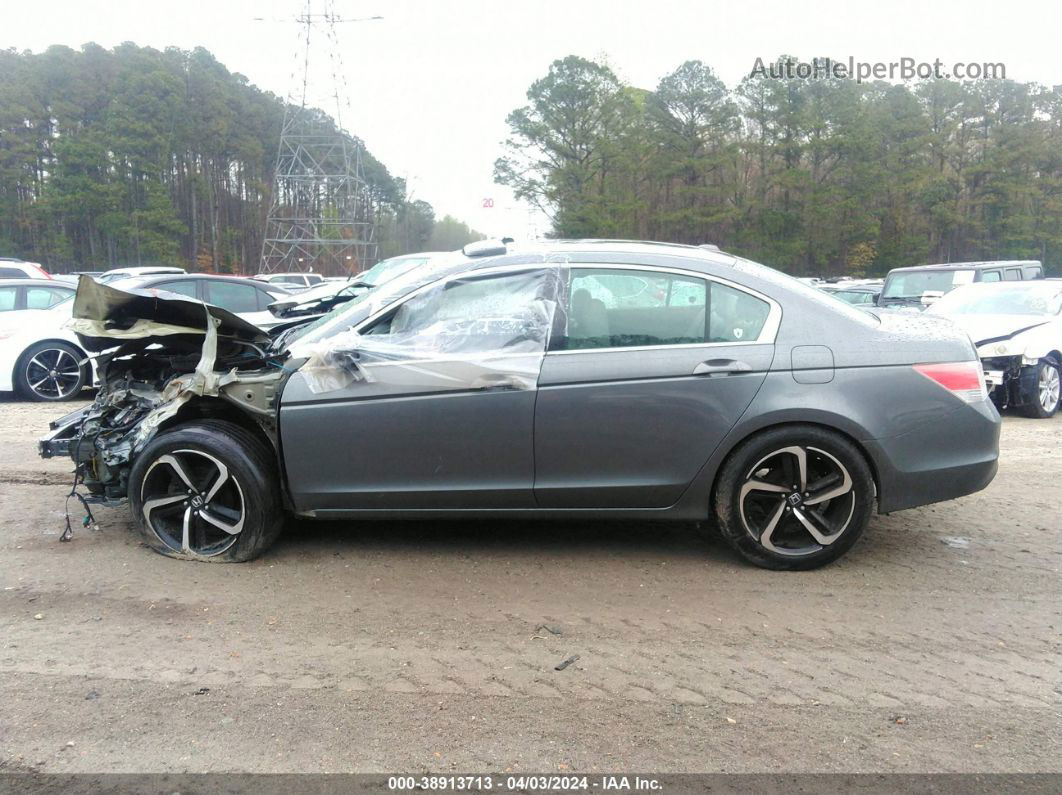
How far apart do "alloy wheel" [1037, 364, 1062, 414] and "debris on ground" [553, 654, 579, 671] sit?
8.07 metres

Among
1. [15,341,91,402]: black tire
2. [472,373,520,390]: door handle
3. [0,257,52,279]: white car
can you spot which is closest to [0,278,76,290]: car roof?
[15,341,91,402]: black tire

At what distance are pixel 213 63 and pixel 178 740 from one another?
61739 millimetres

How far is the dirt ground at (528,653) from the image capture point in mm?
2727

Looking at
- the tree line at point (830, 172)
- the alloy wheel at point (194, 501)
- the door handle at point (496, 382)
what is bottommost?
the alloy wheel at point (194, 501)

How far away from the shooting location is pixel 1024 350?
28.8 ft

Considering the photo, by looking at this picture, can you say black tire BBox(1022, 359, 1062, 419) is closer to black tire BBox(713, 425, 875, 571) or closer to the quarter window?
black tire BBox(713, 425, 875, 571)

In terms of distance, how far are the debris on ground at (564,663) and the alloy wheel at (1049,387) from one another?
8.07m

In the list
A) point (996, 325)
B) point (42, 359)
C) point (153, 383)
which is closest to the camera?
point (153, 383)

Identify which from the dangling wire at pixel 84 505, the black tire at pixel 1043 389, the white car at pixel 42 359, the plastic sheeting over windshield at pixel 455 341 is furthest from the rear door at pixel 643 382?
the white car at pixel 42 359

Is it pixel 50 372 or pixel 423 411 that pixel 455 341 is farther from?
pixel 50 372

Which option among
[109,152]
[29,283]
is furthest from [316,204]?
[29,283]

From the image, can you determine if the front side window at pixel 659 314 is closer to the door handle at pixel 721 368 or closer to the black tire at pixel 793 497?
the door handle at pixel 721 368

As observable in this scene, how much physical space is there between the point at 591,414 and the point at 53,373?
28.2 ft

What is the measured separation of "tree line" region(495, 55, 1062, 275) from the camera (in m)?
44.6
